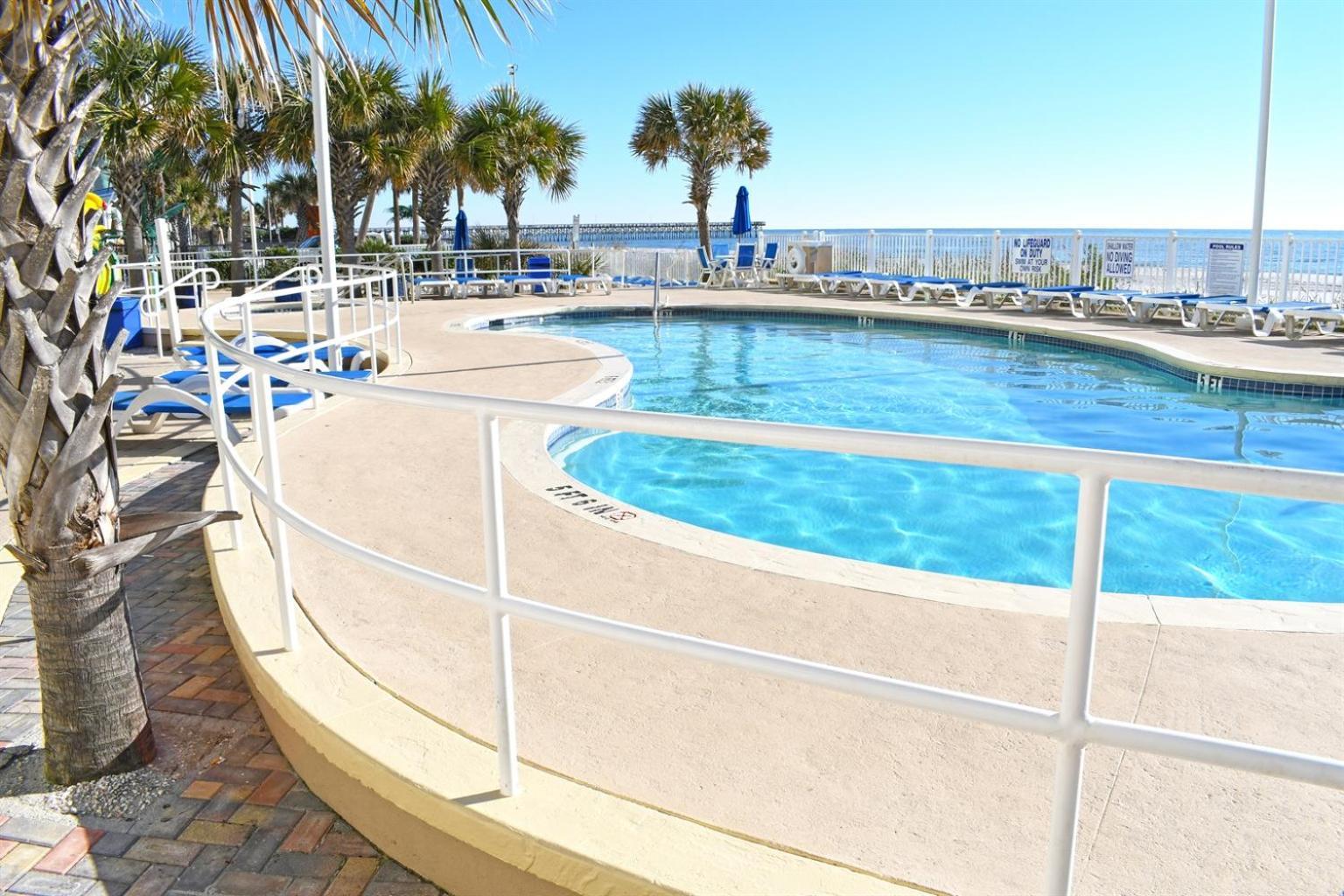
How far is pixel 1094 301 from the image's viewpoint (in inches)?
592

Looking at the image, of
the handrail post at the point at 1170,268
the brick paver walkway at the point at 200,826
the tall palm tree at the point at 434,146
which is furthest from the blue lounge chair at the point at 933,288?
the brick paver walkway at the point at 200,826

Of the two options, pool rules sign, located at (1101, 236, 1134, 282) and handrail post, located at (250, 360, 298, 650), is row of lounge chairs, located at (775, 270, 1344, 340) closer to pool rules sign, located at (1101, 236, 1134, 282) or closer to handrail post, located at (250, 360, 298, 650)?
pool rules sign, located at (1101, 236, 1134, 282)

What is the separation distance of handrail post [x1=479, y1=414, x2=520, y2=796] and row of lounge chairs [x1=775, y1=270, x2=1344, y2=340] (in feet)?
42.0

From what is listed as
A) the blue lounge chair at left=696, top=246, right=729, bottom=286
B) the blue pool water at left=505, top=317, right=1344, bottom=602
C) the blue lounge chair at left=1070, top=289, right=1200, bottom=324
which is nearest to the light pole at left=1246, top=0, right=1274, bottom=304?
the blue lounge chair at left=1070, top=289, right=1200, bottom=324

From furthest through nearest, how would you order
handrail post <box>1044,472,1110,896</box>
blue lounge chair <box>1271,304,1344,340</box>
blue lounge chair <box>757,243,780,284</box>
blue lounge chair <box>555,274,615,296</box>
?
1. blue lounge chair <box>757,243,780,284</box>
2. blue lounge chair <box>555,274,615,296</box>
3. blue lounge chair <box>1271,304,1344,340</box>
4. handrail post <box>1044,472,1110,896</box>

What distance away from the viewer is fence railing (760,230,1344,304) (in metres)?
13.6

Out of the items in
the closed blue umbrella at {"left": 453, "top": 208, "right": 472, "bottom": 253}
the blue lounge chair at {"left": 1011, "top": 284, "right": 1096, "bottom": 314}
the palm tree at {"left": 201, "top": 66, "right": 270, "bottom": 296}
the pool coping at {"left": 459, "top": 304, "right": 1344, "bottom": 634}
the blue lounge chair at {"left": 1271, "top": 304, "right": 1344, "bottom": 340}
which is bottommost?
the pool coping at {"left": 459, "top": 304, "right": 1344, "bottom": 634}

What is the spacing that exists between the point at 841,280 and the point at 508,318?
6976 mm

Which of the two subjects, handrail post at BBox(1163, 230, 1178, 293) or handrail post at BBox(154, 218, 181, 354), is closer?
handrail post at BBox(154, 218, 181, 354)

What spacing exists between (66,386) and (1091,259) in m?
17.0

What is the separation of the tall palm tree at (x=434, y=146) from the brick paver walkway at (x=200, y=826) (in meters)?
17.7

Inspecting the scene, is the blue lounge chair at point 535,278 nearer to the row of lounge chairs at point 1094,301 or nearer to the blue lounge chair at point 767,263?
the blue lounge chair at point 767,263

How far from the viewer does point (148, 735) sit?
2703 millimetres

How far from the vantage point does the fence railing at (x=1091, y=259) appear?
13.6 meters
